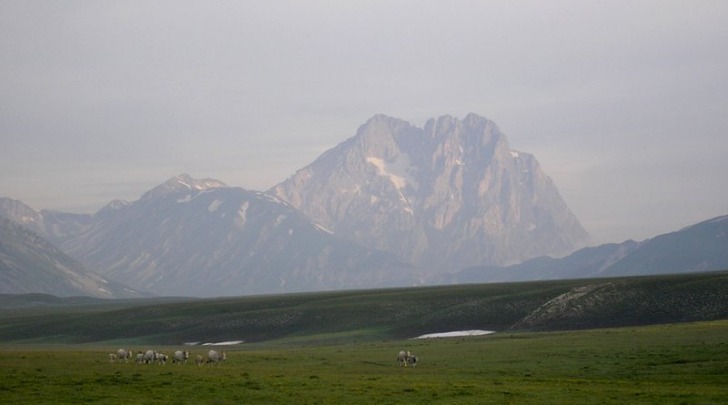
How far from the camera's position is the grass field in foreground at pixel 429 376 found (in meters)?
46.6

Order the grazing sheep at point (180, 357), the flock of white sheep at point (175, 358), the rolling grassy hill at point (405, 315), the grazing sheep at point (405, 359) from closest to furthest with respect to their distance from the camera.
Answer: the grazing sheep at point (405, 359) < the flock of white sheep at point (175, 358) < the grazing sheep at point (180, 357) < the rolling grassy hill at point (405, 315)

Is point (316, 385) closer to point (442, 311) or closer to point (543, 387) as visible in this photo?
point (543, 387)

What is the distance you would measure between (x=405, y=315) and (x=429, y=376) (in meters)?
73.6

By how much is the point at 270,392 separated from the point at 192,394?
417 cm

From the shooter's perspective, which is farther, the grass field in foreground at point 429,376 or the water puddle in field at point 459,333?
the water puddle in field at point 459,333

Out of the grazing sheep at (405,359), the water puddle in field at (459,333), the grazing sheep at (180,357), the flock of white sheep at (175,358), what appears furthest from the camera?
the water puddle in field at (459,333)

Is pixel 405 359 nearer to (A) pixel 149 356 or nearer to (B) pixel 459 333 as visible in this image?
(A) pixel 149 356

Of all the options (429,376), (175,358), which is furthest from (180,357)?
(429,376)

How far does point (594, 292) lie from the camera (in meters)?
126

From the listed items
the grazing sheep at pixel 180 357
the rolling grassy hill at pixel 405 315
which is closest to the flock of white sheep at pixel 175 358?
the grazing sheep at pixel 180 357

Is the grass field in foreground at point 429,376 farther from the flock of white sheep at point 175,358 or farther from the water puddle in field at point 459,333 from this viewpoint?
the water puddle in field at point 459,333

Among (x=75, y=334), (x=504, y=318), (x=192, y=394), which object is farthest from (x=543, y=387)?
(x=75, y=334)

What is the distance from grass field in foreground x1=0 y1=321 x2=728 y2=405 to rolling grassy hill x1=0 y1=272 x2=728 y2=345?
109ft

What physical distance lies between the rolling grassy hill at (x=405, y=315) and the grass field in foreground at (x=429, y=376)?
109 ft
